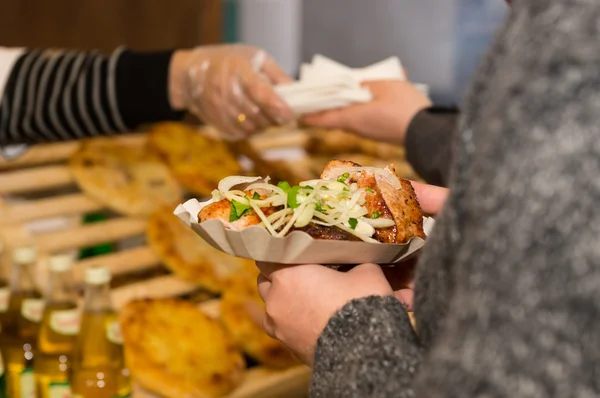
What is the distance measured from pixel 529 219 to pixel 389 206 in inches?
13.3

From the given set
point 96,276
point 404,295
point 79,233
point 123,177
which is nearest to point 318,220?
point 404,295

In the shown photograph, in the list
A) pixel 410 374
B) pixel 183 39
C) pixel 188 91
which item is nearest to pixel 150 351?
pixel 188 91

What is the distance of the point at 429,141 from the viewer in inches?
60.1

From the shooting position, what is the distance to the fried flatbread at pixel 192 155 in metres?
1.78

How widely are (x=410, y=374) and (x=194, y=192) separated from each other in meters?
1.29

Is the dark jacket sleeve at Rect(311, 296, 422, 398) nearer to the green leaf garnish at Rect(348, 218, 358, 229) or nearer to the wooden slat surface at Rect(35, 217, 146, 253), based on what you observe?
the green leaf garnish at Rect(348, 218, 358, 229)

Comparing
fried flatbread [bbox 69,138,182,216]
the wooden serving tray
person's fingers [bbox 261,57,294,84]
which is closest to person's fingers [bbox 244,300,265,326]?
the wooden serving tray

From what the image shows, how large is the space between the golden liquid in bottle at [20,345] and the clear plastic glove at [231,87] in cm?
60

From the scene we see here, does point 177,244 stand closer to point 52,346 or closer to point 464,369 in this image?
point 52,346

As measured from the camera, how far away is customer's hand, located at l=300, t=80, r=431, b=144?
1.60 meters

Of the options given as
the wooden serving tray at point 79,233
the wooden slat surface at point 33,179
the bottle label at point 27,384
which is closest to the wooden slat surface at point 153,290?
the wooden serving tray at point 79,233

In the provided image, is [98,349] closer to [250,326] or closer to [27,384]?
[27,384]

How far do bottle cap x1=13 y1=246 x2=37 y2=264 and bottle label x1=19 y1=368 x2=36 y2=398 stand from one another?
0.20m

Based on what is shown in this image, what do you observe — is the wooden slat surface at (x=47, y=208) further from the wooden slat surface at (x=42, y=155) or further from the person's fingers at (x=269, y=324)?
the person's fingers at (x=269, y=324)
